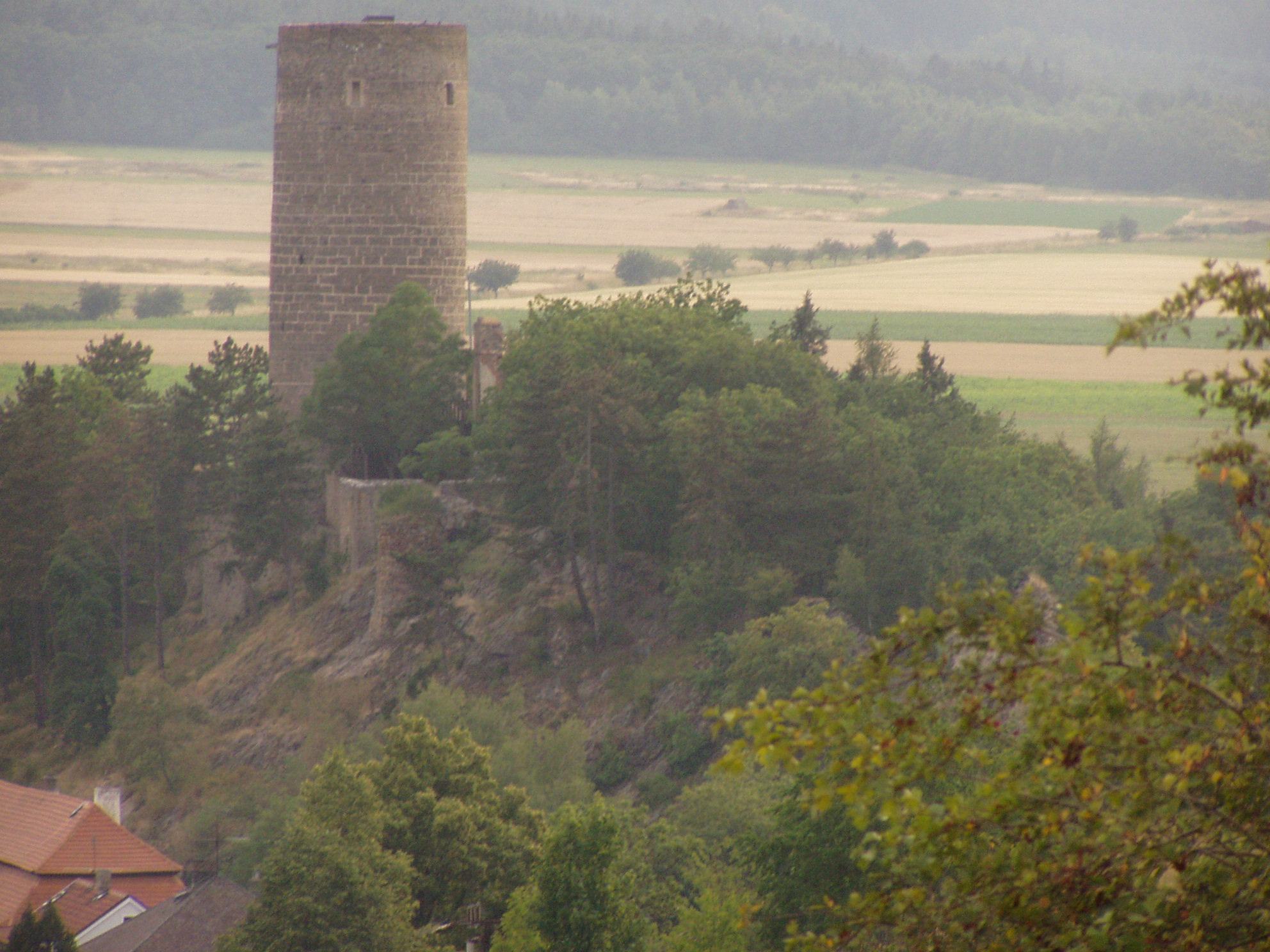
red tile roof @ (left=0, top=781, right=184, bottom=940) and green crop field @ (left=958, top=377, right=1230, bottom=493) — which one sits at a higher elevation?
green crop field @ (left=958, top=377, right=1230, bottom=493)

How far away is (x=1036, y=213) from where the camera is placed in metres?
164

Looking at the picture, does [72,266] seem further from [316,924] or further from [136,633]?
[316,924]

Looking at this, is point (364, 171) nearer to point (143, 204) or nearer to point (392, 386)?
point (392, 386)

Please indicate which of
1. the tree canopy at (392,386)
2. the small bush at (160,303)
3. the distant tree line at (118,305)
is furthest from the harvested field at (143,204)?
the tree canopy at (392,386)

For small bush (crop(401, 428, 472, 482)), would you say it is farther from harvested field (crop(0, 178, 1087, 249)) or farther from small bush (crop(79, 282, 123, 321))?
harvested field (crop(0, 178, 1087, 249))

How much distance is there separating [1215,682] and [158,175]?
193498mm

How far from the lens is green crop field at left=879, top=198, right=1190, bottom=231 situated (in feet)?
509

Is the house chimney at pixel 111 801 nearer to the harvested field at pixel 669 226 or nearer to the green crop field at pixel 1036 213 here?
the harvested field at pixel 669 226

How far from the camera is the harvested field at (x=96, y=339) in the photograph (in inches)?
4304

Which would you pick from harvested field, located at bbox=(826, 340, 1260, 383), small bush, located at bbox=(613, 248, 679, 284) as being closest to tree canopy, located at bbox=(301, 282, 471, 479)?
harvested field, located at bbox=(826, 340, 1260, 383)

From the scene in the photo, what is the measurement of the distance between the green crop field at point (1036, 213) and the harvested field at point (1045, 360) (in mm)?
46359

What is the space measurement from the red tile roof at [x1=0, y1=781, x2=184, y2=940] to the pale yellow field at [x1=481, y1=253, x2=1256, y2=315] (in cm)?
7428

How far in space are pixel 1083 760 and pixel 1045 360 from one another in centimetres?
9358

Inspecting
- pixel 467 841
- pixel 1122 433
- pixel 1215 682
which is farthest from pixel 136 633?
pixel 1215 682
